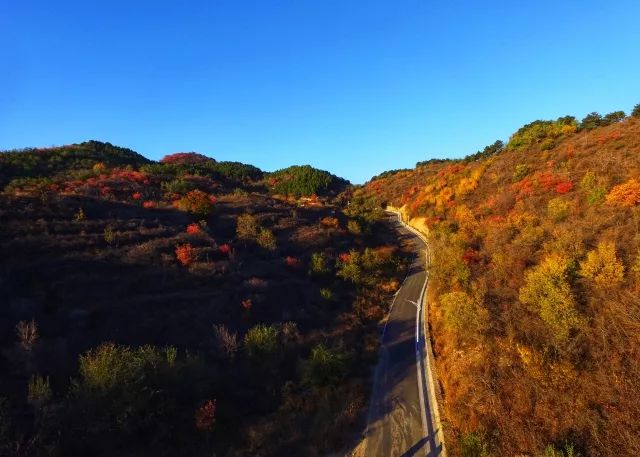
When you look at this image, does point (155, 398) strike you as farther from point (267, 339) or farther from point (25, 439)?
point (267, 339)

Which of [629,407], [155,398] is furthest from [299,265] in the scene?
[629,407]

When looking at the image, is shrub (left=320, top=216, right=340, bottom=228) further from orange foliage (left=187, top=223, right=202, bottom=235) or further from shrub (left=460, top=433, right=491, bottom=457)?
shrub (left=460, top=433, right=491, bottom=457)

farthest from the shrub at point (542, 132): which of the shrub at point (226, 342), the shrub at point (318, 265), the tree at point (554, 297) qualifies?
the shrub at point (226, 342)

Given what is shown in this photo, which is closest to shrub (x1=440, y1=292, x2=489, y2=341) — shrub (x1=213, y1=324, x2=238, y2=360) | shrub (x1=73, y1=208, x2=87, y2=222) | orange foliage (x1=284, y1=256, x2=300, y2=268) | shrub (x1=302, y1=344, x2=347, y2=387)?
shrub (x1=302, y1=344, x2=347, y2=387)

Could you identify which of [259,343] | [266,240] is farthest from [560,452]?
[266,240]

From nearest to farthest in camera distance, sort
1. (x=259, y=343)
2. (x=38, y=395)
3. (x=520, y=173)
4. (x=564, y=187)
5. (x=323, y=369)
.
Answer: (x=38, y=395)
(x=323, y=369)
(x=259, y=343)
(x=564, y=187)
(x=520, y=173)

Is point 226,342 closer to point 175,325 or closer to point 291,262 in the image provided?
point 175,325
